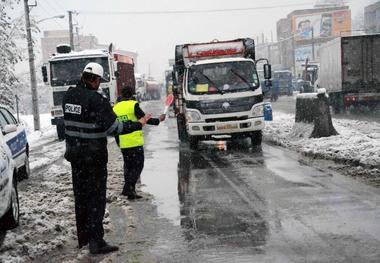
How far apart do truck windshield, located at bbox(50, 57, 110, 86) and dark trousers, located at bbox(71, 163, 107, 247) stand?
1439 cm

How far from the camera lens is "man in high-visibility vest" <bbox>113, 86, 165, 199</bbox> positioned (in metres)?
8.58

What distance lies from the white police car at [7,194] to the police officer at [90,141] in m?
1.13

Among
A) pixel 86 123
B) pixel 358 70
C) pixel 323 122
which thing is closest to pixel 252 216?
pixel 86 123

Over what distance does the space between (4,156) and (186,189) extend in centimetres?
330

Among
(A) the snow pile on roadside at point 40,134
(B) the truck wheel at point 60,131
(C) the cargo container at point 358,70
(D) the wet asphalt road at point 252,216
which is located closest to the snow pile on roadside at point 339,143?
(D) the wet asphalt road at point 252,216

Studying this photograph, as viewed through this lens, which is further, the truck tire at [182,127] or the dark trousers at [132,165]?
the truck tire at [182,127]

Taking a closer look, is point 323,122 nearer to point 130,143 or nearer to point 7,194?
point 130,143

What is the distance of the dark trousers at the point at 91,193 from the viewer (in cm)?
569

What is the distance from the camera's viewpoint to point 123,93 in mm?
8680

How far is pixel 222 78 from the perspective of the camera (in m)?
14.1

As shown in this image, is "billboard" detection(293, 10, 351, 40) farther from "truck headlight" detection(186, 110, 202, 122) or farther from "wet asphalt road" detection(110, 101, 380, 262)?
"wet asphalt road" detection(110, 101, 380, 262)

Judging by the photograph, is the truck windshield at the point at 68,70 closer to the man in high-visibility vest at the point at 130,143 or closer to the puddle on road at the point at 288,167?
the puddle on road at the point at 288,167

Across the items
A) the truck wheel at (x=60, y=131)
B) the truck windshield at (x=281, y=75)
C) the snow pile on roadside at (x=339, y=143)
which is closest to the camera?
the snow pile on roadside at (x=339, y=143)

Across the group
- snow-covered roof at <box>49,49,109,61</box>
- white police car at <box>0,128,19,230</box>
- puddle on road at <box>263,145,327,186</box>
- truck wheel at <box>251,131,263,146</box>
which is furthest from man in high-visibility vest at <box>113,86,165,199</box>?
snow-covered roof at <box>49,49,109,61</box>
